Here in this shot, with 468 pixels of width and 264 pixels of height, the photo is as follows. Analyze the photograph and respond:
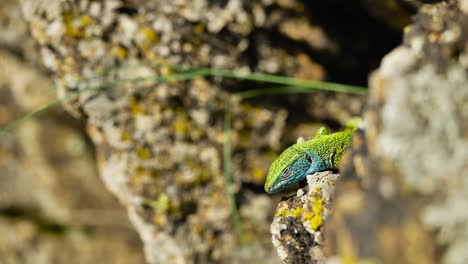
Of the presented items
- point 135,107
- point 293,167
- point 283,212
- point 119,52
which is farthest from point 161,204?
point 283,212

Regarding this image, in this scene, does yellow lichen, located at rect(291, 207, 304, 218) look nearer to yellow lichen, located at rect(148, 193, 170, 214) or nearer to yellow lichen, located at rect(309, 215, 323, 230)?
yellow lichen, located at rect(309, 215, 323, 230)

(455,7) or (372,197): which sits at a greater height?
(455,7)

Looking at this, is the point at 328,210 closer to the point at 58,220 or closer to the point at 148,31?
the point at 148,31

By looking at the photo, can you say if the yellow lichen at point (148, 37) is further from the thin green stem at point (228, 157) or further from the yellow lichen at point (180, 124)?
the thin green stem at point (228, 157)

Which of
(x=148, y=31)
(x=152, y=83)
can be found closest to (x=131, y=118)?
(x=152, y=83)

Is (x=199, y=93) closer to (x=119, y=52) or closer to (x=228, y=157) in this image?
(x=228, y=157)

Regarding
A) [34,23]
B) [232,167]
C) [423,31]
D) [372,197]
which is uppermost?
[34,23]
